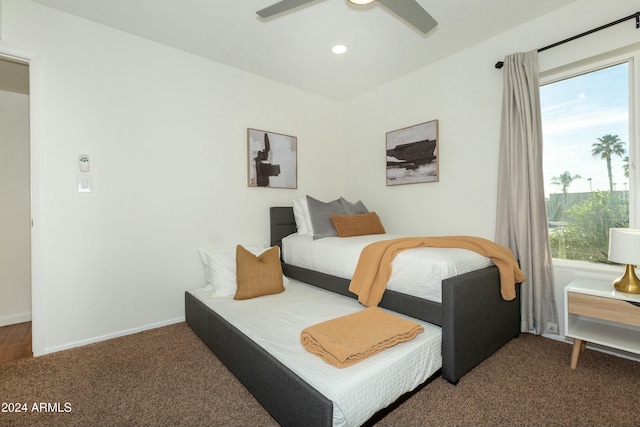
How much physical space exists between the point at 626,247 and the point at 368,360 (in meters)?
1.70

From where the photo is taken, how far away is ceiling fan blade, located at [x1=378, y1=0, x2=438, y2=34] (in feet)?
5.41

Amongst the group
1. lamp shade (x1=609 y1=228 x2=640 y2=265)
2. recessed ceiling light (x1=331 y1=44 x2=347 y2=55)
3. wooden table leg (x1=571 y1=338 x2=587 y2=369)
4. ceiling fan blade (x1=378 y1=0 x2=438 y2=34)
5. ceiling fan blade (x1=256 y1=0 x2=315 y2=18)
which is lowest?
wooden table leg (x1=571 y1=338 x2=587 y2=369)

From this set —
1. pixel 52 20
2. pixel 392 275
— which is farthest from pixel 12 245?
pixel 392 275

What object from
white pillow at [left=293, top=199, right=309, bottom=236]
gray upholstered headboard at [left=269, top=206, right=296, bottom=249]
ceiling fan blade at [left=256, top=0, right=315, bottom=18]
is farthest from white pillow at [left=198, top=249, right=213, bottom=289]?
ceiling fan blade at [left=256, top=0, right=315, bottom=18]

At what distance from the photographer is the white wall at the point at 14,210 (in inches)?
120

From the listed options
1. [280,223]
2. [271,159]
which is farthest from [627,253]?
[271,159]

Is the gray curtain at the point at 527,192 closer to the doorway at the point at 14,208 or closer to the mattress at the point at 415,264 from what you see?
the mattress at the point at 415,264

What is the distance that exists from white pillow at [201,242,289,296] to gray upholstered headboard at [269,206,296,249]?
64 centimetres

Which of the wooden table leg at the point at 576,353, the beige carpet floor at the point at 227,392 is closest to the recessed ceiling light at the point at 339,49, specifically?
the beige carpet floor at the point at 227,392

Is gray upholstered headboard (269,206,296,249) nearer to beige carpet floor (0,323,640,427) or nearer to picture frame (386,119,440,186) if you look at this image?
picture frame (386,119,440,186)

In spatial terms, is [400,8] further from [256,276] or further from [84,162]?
[84,162]

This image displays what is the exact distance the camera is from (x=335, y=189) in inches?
167

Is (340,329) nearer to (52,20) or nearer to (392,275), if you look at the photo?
(392,275)

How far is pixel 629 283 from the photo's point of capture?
1.84m
